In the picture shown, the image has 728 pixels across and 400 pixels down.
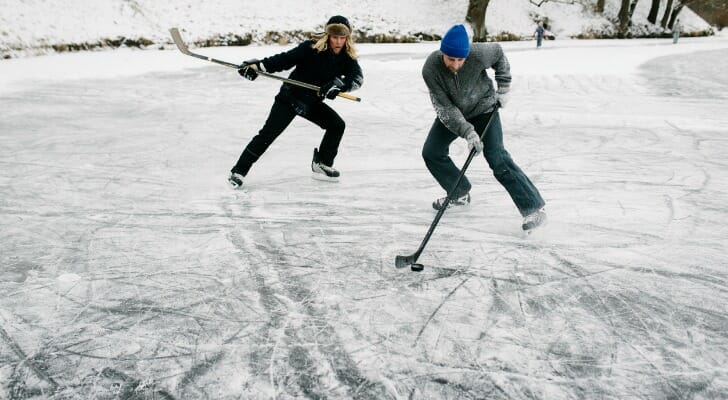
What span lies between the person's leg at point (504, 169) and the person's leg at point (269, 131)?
1.44m

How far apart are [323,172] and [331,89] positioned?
0.83 metres

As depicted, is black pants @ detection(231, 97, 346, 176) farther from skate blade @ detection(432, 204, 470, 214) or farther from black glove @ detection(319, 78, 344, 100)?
skate blade @ detection(432, 204, 470, 214)

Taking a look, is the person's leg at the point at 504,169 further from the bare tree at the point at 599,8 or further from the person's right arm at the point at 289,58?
the bare tree at the point at 599,8

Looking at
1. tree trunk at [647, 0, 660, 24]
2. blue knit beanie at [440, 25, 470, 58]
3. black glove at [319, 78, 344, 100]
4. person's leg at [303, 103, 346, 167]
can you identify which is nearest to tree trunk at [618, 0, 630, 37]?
tree trunk at [647, 0, 660, 24]

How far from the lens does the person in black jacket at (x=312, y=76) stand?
3.79 metres

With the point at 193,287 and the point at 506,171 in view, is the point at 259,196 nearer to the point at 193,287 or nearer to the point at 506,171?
the point at 193,287

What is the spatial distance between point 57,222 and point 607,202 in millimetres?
3763

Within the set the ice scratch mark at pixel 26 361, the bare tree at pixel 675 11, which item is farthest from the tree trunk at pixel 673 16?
the ice scratch mark at pixel 26 361

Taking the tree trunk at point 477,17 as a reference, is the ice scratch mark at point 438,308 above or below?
above

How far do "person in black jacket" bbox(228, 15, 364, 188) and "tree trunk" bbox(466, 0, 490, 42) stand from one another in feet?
55.0

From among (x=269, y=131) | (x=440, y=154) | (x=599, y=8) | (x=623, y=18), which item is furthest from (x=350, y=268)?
(x=599, y=8)

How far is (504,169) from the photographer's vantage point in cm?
330

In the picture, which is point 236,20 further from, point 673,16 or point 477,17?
point 673,16

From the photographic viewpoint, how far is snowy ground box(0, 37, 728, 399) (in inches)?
80.6
